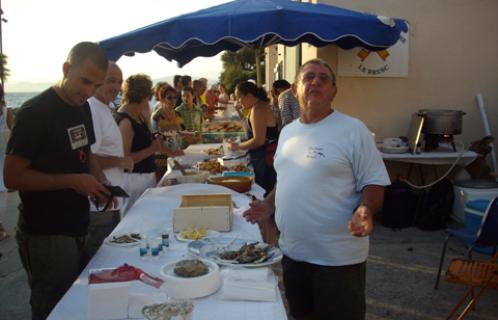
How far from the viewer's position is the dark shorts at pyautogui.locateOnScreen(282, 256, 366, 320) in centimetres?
218

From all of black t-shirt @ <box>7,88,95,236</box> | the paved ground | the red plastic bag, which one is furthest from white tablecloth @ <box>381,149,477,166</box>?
the red plastic bag

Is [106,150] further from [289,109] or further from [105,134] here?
[289,109]

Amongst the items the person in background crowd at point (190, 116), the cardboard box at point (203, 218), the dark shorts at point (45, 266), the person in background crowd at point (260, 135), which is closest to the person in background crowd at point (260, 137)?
the person in background crowd at point (260, 135)

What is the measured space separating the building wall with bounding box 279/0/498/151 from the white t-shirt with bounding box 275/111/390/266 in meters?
4.32

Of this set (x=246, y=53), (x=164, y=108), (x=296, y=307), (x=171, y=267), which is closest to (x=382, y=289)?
(x=296, y=307)

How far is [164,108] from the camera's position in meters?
6.04

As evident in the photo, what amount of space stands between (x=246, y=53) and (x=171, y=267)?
122 ft

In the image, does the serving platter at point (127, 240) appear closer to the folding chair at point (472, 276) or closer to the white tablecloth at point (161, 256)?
the white tablecloth at point (161, 256)

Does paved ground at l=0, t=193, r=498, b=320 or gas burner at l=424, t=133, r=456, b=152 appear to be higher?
gas burner at l=424, t=133, r=456, b=152

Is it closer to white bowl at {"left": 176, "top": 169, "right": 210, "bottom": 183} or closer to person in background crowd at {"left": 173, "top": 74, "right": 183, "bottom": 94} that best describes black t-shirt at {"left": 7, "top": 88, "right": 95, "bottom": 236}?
white bowl at {"left": 176, "top": 169, "right": 210, "bottom": 183}

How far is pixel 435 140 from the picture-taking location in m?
6.05

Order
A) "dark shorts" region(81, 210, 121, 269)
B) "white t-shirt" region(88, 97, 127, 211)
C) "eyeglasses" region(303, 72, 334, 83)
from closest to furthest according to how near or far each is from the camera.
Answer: "eyeglasses" region(303, 72, 334, 83) < "dark shorts" region(81, 210, 121, 269) < "white t-shirt" region(88, 97, 127, 211)

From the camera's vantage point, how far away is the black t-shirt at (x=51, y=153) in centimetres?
200

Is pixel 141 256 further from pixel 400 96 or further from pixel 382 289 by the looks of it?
pixel 400 96
